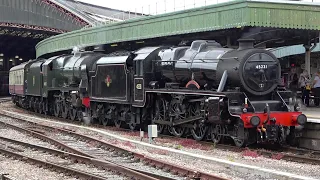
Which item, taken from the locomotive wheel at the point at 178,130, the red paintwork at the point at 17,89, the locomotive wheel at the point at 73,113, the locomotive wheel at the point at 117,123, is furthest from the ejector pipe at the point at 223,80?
the red paintwork at the point at 17,89

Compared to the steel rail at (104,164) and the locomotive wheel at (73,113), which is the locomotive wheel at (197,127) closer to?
the steel rail at (104,164)

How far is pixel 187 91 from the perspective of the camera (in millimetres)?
13227

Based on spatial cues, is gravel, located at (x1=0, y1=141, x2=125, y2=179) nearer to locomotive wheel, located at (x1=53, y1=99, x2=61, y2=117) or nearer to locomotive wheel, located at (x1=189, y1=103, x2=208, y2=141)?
locomotive wheel, located at (x1=189, y1=103, x2=208, y2=141)

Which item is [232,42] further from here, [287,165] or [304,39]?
[287,165]

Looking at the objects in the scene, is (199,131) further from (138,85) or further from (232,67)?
(138,85)

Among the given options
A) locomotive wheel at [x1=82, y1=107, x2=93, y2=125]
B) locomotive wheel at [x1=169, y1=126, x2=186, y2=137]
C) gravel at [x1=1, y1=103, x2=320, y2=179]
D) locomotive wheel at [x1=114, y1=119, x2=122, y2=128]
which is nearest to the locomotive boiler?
locomotive wheel at [x1=169, y1=126, x2=186, y2=137]

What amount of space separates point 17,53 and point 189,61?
2484 inches

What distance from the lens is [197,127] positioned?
13.6 metres

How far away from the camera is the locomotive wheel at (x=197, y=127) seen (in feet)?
43.2

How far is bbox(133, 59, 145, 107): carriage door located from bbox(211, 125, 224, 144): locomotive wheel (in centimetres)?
342

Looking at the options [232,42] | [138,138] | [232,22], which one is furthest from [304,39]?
[138,138]

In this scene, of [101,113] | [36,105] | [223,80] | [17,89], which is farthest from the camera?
[17,89]

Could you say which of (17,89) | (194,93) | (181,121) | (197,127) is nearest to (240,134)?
(194,93)

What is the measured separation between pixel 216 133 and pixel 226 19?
218 inches
